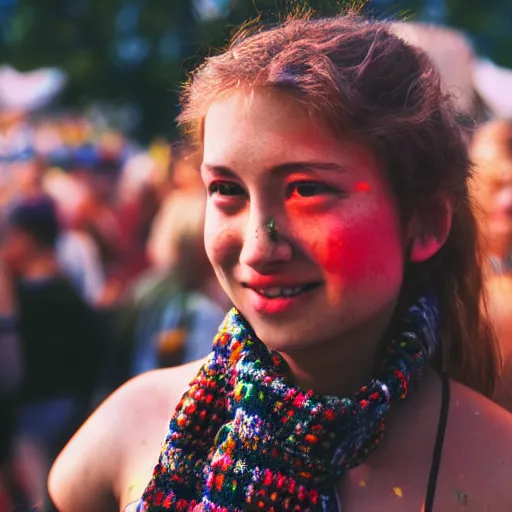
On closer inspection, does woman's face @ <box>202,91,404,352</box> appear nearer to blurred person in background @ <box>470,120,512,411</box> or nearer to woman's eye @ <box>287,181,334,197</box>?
woman's eye @ <box>287,181,334,197</box>

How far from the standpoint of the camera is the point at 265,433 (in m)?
1.39

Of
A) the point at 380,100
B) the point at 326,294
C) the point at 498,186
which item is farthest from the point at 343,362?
the point at 498,186

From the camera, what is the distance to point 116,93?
29.9ft

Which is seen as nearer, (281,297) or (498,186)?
(281,297)

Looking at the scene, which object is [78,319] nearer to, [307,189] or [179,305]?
[179,305]

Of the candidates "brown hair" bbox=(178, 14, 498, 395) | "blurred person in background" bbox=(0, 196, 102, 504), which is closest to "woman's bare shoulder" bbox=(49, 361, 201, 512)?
"brown hair" bbox=(178, 14, 498, 395)

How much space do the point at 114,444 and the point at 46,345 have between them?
251 centimetres

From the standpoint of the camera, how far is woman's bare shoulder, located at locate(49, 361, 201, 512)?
1.60 m

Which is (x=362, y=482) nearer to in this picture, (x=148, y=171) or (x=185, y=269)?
(x=185, y=269)

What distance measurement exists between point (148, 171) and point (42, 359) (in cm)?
263

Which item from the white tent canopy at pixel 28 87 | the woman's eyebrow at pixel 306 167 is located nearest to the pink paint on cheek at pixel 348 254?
the woman's eyebrow at pixel 306 167

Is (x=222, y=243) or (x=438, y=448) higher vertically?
(x=222, y=243)

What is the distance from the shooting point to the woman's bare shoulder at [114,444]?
1.60m

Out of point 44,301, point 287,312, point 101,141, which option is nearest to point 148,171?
point 44,301
